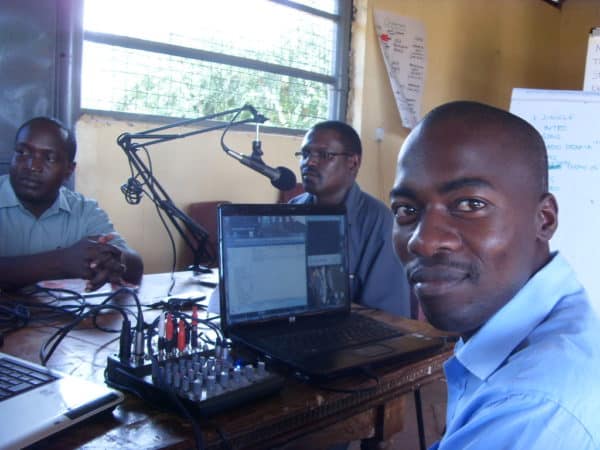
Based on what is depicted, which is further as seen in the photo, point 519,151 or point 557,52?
point 557,52

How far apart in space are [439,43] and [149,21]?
2231 mm

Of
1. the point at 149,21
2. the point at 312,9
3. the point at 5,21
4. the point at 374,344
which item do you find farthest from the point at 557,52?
the point at 374,344

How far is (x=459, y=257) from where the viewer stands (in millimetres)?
737

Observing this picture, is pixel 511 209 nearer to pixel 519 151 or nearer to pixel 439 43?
pixel 519 151

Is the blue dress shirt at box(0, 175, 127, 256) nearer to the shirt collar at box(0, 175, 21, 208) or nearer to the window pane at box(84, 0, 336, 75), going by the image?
the shirt collar at box(0, 175, 21, 208)

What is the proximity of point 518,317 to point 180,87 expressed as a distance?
2.68 metres

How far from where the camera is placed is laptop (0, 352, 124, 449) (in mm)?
714

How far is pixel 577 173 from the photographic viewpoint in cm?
255

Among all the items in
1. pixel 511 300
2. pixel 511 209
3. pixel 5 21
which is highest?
pixel 5 21

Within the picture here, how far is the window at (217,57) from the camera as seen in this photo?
2.83m

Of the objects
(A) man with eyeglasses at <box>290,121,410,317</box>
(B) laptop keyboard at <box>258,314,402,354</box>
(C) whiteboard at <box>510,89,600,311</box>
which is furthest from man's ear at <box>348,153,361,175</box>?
(B) laptop keyboard at <box>258,314,402,354</box>

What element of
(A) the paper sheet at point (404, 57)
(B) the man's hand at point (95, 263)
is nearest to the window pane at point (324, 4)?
(A) the paper sheet at point (404, 57)

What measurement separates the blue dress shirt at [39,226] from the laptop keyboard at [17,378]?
1.18 metres

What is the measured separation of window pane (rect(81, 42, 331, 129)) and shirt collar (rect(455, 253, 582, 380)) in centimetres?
246
